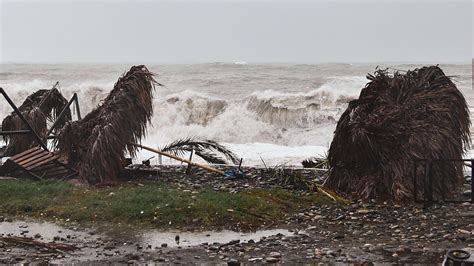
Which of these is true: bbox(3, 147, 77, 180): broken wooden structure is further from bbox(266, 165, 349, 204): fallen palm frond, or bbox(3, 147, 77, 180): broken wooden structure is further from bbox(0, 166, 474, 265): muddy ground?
bbox(266, 165, 349, 204): fallen palm frond

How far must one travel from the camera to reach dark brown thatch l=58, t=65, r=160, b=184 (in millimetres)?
13039

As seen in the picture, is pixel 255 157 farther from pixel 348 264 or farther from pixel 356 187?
pixel 348 264

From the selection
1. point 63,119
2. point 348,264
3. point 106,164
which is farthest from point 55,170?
point 348,264

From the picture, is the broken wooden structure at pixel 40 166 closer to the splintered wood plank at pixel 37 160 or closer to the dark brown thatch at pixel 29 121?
the splintered wood plank at pixel 37 160

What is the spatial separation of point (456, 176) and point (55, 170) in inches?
356

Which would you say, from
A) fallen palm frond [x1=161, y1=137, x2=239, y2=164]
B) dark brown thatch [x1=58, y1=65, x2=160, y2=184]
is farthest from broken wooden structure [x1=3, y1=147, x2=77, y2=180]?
fallen palm frond [x1=161, y1=137, x2=239, y2=164]

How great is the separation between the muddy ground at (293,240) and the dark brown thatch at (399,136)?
78cm

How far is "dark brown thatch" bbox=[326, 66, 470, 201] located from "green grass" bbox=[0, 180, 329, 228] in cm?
103

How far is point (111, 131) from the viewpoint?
13.2 metres

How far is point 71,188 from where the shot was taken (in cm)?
1231

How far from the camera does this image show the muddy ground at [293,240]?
7938 millimetres

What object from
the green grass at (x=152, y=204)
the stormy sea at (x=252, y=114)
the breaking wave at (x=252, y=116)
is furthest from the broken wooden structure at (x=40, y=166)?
the breaking wave at (x=252, y=116)

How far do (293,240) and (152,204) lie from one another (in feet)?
10.5

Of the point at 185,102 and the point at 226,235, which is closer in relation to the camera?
the point at 226,235
